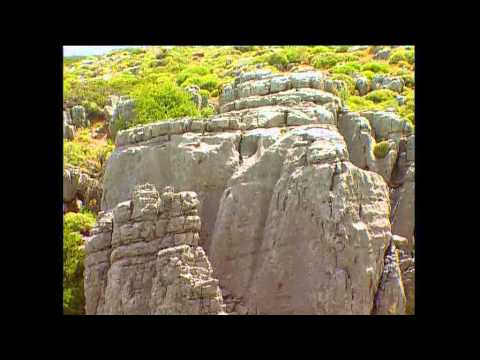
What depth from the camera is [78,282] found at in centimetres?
2397

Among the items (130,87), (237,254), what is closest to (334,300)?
(237,254)

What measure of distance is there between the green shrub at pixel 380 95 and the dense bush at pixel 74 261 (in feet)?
54.0

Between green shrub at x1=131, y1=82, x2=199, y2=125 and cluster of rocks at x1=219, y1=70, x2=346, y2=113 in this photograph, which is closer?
cluster of rocks at x1=219, y1=70, x2=346, y2=113

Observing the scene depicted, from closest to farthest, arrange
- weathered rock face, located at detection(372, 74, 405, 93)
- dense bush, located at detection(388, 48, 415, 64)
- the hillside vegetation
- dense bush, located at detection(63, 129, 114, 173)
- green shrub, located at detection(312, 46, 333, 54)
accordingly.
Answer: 1. the hillside vegetation
2. dense bush, located at detection(63, 129, 114, 173)
3. weathered rock face, located at detection(372, 74, 405, 93)
4. dense bush, located at detection(388, 48, 415, 64)
5. green shrub, located at detection(312, 46, 333, 54)

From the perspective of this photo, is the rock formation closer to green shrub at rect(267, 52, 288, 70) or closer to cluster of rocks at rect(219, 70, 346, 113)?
cluster of rocks at rect(219, 70, 346, 113)

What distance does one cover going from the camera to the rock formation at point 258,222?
18.0m

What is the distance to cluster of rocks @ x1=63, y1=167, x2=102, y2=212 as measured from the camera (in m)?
30.0

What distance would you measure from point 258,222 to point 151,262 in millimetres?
3181

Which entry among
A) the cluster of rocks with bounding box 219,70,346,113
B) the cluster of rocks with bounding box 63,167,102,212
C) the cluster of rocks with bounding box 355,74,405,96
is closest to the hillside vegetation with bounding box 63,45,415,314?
the cluster of rocks with bounding box 355,74,405,96

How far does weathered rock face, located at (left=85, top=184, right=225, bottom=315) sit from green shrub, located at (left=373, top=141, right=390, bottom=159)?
762 cm

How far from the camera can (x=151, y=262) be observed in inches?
710
